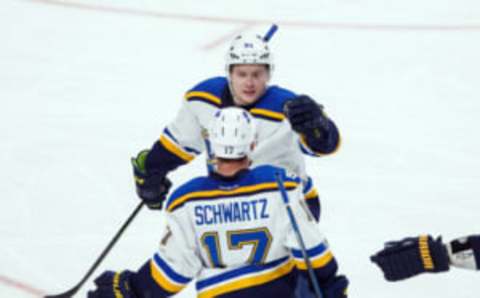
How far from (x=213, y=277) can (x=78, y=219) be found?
2.82m

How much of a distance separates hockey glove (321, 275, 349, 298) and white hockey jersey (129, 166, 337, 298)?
0.12 ft

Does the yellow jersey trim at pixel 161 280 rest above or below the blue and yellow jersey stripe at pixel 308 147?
below

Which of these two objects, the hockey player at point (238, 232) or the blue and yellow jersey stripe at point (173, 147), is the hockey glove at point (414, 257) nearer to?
the hockey player at point (238, 232)

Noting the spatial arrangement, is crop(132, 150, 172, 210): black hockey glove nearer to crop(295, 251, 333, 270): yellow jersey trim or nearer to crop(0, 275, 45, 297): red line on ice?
crop(0, 275, 45, 297): red line on ice

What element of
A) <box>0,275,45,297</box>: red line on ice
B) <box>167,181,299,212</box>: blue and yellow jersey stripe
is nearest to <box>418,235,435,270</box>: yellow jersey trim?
<box>167,181,299,212</box>: blue and yellow jersey stripe

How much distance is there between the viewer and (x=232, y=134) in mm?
3652

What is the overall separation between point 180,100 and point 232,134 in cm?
463

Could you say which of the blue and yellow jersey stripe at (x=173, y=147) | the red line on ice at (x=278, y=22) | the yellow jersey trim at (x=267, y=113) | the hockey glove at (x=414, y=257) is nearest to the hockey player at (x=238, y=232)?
the hockey glove at (x=414, y=257)

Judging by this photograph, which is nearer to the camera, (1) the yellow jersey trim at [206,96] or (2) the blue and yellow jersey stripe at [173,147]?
(1) the yellow jersey trim at [206,96]

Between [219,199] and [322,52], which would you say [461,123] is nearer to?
[322,52]

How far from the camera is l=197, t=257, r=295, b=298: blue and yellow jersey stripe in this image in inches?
145

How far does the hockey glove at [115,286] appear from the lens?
153 inches

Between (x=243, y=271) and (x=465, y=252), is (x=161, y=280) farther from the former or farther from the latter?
(x=465, y=252)

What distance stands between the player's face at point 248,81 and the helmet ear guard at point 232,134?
0.69m
